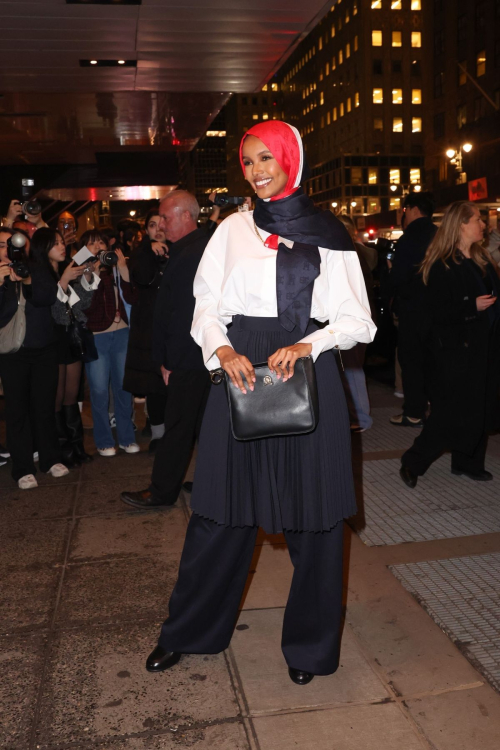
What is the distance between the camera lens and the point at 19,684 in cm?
304

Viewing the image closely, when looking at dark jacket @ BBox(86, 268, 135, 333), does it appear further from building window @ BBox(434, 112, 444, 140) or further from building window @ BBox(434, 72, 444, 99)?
building window @ BBox(434, 72, 444, 99)

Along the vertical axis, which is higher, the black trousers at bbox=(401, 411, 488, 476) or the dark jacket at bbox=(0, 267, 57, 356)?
the dark jacket at bbox=(0, 267, 57, 356)

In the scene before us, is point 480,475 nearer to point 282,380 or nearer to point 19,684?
point 282,380

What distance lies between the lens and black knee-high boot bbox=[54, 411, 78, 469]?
6.50 meters

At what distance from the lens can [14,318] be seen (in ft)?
18.7

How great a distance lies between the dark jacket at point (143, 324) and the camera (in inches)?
249

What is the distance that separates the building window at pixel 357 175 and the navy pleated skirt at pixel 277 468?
10281cm

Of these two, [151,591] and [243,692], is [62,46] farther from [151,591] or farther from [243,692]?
[243,692]

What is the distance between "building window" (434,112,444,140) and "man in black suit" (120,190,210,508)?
6633 cm

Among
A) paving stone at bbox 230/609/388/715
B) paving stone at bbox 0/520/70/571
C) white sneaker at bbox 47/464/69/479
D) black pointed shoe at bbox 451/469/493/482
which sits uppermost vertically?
paving stone at bbox 230/609/388/715

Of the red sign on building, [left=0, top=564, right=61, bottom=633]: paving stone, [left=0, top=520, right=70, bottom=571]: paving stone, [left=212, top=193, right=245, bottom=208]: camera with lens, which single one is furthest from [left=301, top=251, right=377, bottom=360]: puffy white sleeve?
the red sign on building

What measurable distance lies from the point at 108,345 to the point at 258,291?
4231 millimetres

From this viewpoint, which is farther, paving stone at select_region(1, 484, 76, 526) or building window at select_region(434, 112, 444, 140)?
building window at select_region(434, 112, 444, 140)

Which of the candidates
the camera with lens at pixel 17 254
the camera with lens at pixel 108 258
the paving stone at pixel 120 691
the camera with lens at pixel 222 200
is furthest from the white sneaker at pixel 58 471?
the paving stone at pixel 120 691
